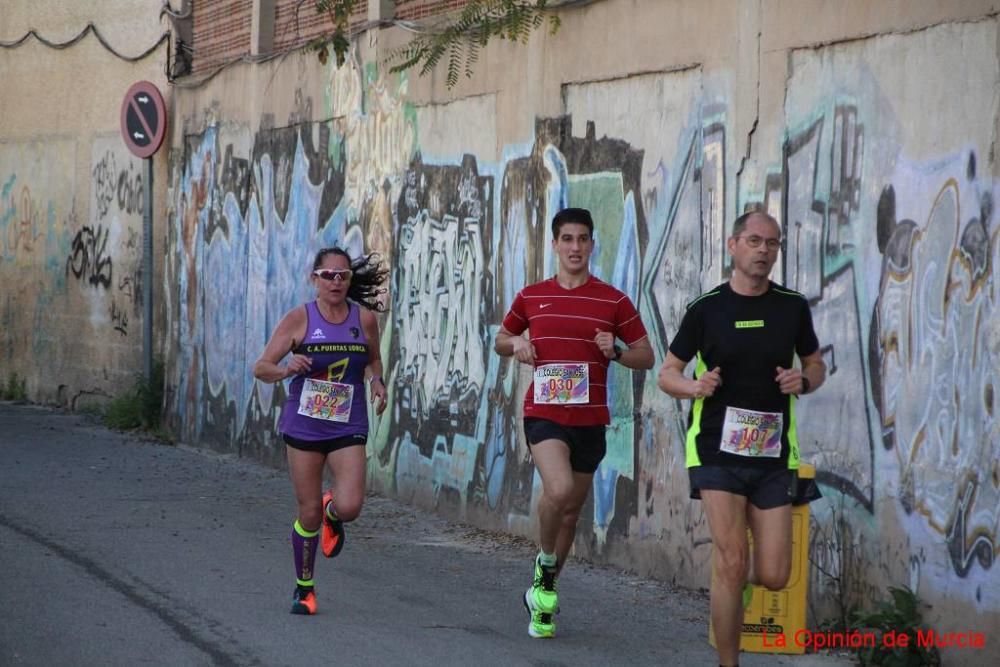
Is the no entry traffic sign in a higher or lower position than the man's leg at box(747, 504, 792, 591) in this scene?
higher

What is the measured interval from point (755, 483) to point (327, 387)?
283 centimetres

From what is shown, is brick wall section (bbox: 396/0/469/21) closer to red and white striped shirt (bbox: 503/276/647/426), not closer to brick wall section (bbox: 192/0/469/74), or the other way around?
brick wall section (bbox: 192/0/469/74)

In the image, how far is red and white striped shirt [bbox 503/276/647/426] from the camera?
8398 millimetres

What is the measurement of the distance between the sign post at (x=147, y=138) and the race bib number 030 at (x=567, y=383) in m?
11.4

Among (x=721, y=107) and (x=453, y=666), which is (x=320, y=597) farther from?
(x=721, y=107)

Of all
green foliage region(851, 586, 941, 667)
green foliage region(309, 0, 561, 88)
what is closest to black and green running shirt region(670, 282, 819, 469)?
green foliage region(851, 586, 941, 667)

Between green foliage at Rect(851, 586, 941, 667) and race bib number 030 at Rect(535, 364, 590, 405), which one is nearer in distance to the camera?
green foliage at Rect(851, 586, 941, 667)

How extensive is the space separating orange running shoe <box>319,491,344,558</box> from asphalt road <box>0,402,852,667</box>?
0.86ft

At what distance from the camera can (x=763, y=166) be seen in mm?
9109

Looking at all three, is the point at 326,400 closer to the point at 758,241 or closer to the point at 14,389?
the point at 758,241

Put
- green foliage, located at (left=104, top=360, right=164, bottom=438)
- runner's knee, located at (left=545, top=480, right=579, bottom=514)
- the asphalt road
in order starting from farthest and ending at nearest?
green foliage, located at (left=104, top=360, right=164, bottom=438), runner's knee, located at (left=545, top=480, right=579, bottom=514), the asphalt road

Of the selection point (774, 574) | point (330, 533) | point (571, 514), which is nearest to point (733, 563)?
point (774, 574)

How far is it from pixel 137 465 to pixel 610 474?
6.84m

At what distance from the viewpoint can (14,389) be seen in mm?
23672
